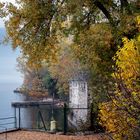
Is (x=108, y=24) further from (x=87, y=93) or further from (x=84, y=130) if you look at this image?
(x=87, y=93)

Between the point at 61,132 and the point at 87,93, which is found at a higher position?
the point at 87,93

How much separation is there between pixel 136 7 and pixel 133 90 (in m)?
9.19

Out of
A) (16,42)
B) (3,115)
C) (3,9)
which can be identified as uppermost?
(3,9)

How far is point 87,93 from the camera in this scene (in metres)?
31.0

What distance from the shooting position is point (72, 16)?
76.5 ft

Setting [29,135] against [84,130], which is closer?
[29,135]

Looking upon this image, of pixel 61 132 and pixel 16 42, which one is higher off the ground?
pixel 16 42

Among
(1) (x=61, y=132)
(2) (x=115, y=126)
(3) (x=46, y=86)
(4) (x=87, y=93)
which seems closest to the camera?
(2) (x=115, y=126)

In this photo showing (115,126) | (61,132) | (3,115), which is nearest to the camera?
(115,126)

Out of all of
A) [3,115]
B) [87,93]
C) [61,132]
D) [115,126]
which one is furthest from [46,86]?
[115,126]

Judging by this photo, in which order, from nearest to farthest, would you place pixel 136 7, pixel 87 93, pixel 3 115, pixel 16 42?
1. pixel 136 7
2. pixel 16 42
3. pixel 87 93
4. pixel 3 115

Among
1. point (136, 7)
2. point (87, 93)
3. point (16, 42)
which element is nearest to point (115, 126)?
point (136, 7)

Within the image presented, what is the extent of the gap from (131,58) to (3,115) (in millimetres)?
64882

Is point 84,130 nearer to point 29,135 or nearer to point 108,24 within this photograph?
point 29,135
